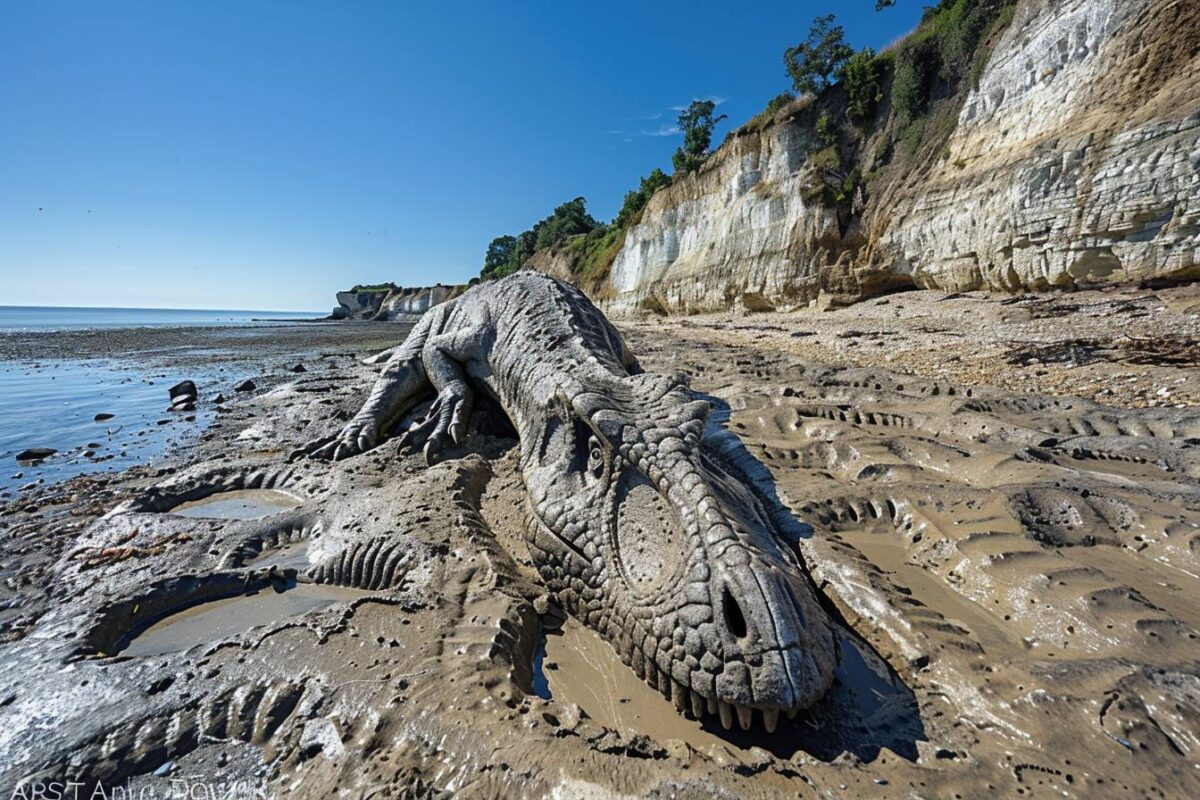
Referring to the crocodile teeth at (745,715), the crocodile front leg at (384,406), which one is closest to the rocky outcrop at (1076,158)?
the crocodile teeth at (745,715)

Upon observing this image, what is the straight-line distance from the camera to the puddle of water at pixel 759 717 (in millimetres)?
1620

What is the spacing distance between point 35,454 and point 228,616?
5892 mm

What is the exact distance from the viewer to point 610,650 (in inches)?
83.6

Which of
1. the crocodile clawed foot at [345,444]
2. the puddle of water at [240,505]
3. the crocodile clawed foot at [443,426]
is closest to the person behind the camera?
the puddle of water at [240,505]

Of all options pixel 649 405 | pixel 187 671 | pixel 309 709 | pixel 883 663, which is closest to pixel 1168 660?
→ pixel 883 663

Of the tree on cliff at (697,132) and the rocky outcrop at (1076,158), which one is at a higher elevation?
the tree on cliff at (697,132)

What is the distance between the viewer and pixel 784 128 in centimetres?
2025

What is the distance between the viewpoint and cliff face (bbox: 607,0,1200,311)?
8.64m

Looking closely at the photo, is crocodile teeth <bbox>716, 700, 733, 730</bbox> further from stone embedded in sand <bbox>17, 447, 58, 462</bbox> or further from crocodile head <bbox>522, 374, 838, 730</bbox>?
stone embedded in sand <bbox>17, 447, 58, 462</bbox>

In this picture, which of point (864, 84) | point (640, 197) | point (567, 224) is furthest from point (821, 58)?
point (567, 224)

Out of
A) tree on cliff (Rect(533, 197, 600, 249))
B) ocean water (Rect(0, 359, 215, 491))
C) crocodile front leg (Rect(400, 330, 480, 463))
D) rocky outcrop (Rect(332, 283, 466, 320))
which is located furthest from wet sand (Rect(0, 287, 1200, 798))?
rocky outcrop (Rect(332, 283, 466, 320))

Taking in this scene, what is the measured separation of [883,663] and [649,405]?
147 cm

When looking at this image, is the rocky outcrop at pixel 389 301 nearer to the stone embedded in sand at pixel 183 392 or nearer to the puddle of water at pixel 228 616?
the stone embedded in sand at pixel 183 392

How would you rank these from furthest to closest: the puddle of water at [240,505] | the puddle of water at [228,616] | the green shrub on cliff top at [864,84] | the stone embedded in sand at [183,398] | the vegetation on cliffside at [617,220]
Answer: the vegetation on cliffside at [617,220] → the green shrub on cliff top at [864,84] → the stone embedded in sand at [183,398] → the puddle of water at [240,505] → the puddle of water at [228,616]
